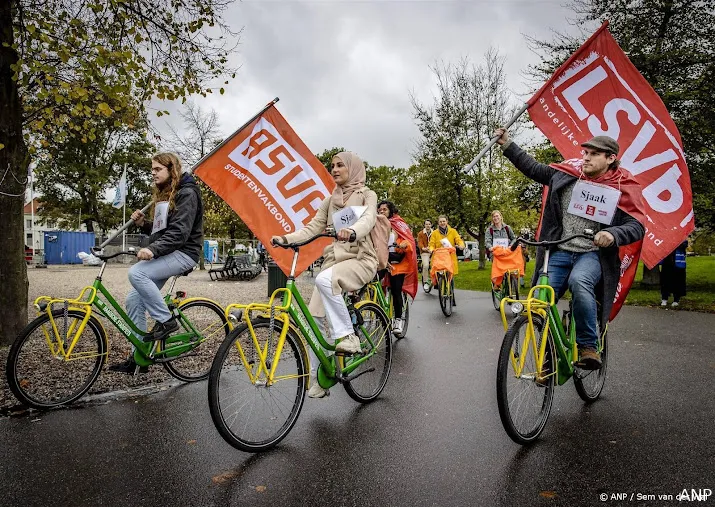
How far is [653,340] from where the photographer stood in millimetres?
7551

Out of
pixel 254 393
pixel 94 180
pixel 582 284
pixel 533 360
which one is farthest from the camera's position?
pixel 94 180

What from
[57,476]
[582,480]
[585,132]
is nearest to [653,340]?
[585,132]

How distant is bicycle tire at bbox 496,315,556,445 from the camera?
3.34 m

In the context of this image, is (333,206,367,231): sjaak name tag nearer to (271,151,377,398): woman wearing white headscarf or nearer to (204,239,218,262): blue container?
(271,151,377,398): woman wearing white headscarf

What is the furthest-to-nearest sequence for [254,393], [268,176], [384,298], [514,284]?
[514,284]
[384,298]
[268,176]
[254,393]

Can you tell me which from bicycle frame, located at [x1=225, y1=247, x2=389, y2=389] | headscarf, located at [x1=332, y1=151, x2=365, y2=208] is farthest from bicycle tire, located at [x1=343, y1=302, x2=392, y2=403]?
headscarf, located at [x1=332, y1=151, x2=365, y2=208]

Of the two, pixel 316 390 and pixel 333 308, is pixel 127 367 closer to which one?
pixel 316 390

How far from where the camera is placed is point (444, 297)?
10508mm

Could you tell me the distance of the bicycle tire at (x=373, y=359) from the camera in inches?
179

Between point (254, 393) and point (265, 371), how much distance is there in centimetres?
19

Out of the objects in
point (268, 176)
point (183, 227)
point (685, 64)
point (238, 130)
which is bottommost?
point (183, 227)

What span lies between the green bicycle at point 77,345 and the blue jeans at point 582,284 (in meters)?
3.38

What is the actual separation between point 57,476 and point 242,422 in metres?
1.07

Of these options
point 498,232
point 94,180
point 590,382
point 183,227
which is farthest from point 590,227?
point 94,180
